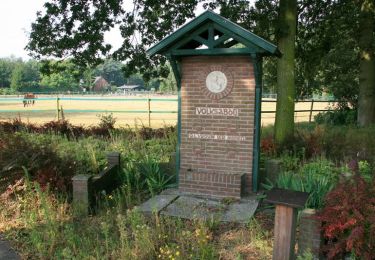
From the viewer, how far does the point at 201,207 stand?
5.86 metres

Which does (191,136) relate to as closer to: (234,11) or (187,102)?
(187,102)

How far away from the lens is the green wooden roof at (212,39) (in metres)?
6.13

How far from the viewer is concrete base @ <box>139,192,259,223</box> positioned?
17.6 ft

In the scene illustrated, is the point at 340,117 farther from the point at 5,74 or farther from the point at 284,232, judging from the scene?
the point at 5,74

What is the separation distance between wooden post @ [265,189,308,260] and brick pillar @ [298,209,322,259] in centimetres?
53

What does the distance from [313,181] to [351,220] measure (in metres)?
1.85

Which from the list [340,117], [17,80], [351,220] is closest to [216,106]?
[351,220]

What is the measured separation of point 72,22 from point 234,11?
4942 millimetres

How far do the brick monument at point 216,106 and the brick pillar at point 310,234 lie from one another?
7.22 feet

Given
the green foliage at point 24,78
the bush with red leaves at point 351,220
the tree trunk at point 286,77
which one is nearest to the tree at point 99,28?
the tree trunk at point 286,77

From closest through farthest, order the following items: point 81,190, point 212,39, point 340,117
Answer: point 81,190 < point 212,39 < point 340,117

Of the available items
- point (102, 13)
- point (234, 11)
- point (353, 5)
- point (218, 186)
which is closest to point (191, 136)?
point (218, 186)

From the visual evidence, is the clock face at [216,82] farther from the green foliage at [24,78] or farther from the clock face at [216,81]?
the green foliage at [24,78]

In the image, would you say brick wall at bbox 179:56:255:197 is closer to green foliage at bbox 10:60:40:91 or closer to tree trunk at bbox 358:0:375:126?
tree trunk at bbox 358:0:375:126
